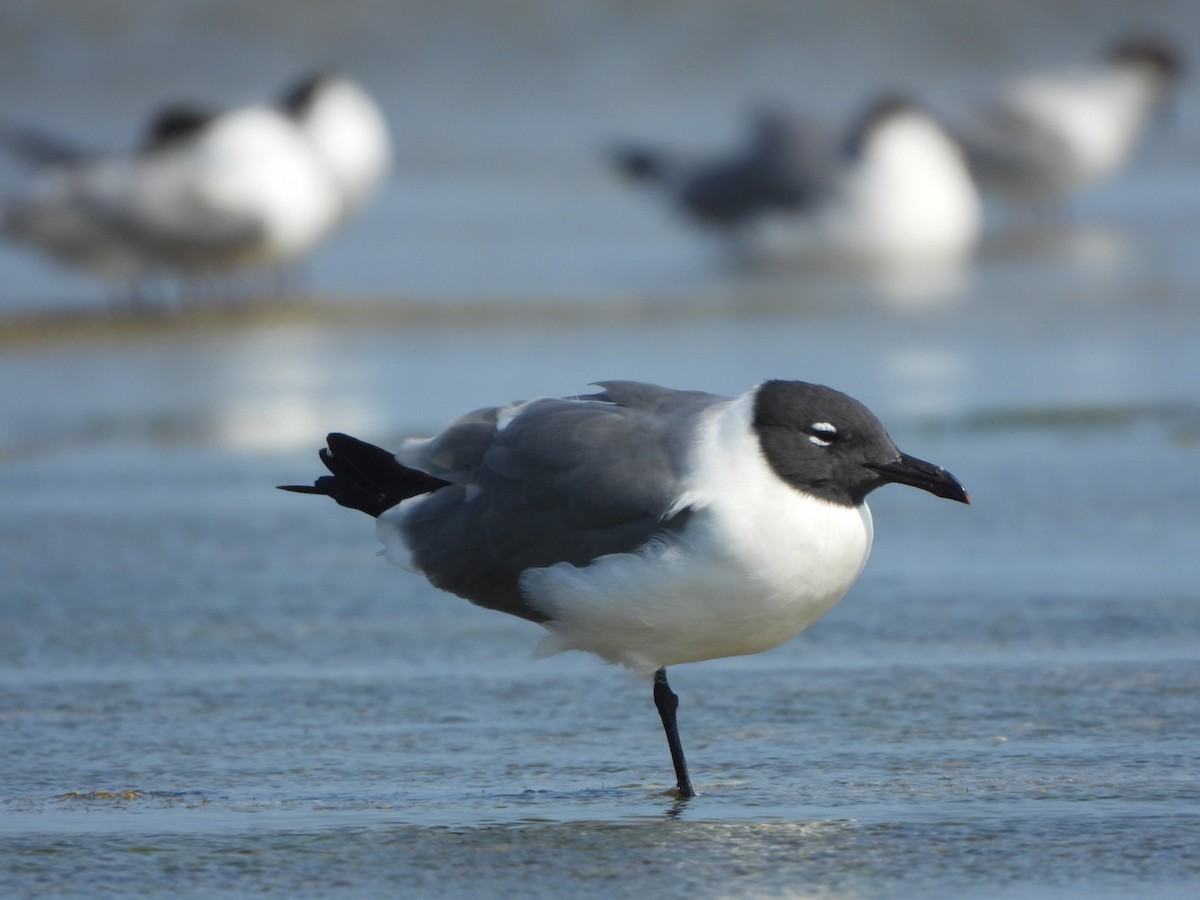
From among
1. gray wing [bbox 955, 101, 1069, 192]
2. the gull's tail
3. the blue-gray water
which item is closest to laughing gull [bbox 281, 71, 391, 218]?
the blue-gray water

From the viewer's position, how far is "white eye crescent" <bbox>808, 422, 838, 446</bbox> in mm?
3902

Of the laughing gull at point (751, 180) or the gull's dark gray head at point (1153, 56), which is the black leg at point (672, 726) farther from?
the gull's dark gray head at point (1153, 56)

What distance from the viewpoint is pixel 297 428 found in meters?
7.97

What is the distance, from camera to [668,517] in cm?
384

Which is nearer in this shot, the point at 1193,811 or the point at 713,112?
the point at 1193,811

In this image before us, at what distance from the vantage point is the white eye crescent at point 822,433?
3902 millimetres

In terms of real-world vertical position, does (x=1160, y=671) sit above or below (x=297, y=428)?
below

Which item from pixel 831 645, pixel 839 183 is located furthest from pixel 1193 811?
pixel 839 183

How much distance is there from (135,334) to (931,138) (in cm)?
545

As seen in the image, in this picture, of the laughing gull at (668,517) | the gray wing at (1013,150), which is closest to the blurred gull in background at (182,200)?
the gray wing at (1013,150)

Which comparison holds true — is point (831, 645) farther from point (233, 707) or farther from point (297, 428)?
point (297, 428)

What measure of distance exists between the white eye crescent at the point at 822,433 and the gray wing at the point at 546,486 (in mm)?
226

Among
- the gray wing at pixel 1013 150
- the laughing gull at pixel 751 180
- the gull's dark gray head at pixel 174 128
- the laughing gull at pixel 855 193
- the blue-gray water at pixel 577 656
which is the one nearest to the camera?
the blue-gray water at pixel 577 656

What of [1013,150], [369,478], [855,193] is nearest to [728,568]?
[369,478]
